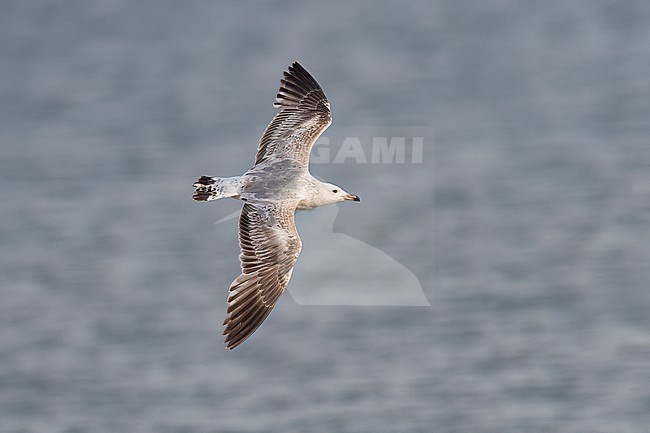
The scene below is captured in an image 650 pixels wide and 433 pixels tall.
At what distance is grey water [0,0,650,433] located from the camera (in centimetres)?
2008

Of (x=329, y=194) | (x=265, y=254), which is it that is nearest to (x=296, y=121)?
(x=329, y=194)

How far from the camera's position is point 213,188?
1241 centimetres

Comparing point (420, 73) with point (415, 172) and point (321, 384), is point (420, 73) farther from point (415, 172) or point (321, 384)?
point (321, 384)

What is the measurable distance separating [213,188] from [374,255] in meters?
10.3

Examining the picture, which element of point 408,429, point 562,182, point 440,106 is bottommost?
point 408,429

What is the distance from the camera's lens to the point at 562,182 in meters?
24.8

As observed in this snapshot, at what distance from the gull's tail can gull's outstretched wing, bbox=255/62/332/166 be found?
1.24 m

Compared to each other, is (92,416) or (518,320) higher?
(518,320)

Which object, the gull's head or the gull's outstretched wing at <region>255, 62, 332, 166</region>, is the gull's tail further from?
the gull's outstretched wing at <region>255, 62, 332, 166</region>

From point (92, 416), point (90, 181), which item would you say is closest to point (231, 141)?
point (90, 181)

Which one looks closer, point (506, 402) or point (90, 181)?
point (506, 402)

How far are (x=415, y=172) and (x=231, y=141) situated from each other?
3344mm

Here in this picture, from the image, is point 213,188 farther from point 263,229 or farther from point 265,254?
point 265,254

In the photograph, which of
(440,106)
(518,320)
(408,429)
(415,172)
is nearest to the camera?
(408,429)
